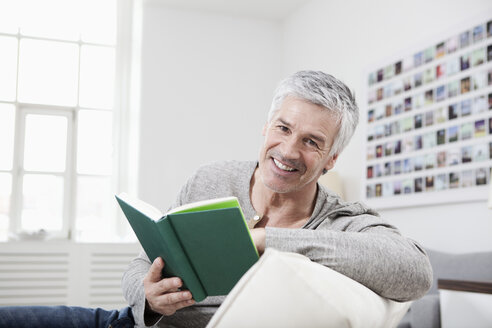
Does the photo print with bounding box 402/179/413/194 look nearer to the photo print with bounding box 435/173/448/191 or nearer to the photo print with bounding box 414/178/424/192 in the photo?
the photo print with bounding box 414/178/424/192

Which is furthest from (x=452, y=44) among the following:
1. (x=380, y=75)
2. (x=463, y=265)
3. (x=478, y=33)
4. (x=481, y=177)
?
(x=463, y=265)

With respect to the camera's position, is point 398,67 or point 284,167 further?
point 398,67

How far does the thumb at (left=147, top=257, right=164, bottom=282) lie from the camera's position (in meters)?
1.15

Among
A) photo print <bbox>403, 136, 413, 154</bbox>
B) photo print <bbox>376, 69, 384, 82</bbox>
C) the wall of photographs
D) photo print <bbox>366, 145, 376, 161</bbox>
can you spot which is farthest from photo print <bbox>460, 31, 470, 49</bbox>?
photo print <bbox>366, 145, 376, 161</bbox>

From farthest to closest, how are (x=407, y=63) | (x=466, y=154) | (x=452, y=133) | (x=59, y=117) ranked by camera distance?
(x=59, y=117) < (x=407, y=63) < (x=452, y=133) < (x=466, y=154)

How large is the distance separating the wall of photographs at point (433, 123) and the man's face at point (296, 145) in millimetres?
1894

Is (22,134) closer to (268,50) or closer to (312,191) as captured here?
(268,50)

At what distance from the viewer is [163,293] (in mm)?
1157

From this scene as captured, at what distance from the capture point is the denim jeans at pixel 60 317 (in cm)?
129

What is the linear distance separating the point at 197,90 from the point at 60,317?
4123 mm

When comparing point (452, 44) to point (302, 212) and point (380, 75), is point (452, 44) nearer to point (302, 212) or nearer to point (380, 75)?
point (380, 75)

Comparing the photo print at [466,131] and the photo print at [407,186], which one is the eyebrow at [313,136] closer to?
the photo print at [466,131]

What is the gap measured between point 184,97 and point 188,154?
1.77 ft

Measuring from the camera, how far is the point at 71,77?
17.1 feet
